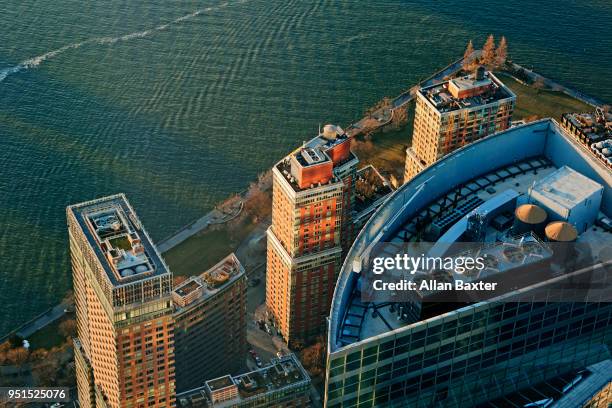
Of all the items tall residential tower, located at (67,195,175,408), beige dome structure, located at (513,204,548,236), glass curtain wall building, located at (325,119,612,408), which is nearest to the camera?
glass curtain wall building, located at (325,119,612,408)

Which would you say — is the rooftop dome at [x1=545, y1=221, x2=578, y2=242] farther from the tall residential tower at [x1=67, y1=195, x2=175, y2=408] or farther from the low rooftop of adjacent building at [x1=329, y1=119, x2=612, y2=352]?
the tall residential tower at [x1=67, y1=195, x2=175, y2=408]

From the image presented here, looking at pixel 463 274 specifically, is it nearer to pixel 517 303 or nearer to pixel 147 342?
pixel 517 303

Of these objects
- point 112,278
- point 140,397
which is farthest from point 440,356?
point 140,397

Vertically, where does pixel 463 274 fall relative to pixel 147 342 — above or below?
above

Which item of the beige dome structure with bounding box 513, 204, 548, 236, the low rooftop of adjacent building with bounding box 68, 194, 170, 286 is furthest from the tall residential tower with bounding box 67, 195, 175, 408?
the beige dome structure with bounding box 513, 204, 548, 236

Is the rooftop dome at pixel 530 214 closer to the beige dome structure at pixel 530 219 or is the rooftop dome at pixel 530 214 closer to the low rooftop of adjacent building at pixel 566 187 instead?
the beige dome structure at pixel 530 219

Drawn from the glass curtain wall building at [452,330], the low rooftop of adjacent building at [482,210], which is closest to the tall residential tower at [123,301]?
the low rooftop of adjacent building at [482,210]
